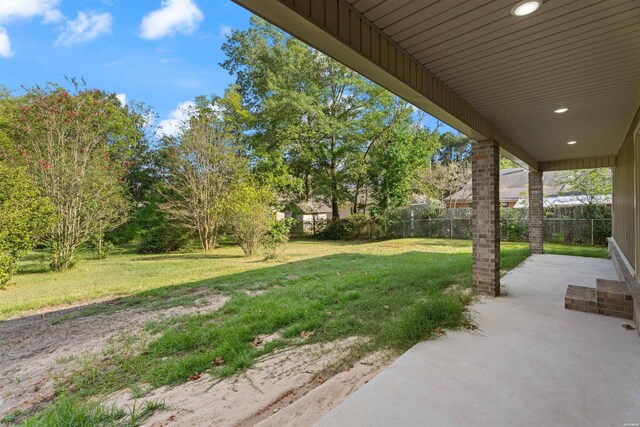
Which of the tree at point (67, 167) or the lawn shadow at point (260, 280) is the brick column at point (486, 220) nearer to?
the lawn shadow at point (260, 280)

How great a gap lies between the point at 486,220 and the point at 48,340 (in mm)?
5825

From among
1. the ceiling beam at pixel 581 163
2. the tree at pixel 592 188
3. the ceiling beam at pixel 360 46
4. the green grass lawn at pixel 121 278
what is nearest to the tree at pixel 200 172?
the green grass lawn at pixel 121 278

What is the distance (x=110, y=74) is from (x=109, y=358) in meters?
21.5

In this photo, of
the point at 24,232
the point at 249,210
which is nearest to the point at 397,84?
the point at 249,210

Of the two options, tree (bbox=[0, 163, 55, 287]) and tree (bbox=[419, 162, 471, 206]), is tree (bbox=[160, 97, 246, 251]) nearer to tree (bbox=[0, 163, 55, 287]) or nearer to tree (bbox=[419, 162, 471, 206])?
tree (bbox=[0, 163, 55, 287])

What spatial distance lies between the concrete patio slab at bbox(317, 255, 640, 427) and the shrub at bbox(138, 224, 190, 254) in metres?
11.3

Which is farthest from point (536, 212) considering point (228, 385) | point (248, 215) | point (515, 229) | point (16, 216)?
point (16, 216)

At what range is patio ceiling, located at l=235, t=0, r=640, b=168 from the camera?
1942mm

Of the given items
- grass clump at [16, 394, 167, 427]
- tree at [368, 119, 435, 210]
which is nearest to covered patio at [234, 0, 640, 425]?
grass clump at [16, 394, 167, 427]

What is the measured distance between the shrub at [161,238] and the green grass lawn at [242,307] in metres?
3.72

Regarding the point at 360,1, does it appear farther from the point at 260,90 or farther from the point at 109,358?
the point at 260,90

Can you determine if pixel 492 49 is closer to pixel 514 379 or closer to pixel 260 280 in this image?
pixel 514 379

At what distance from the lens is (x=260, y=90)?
17.5 m

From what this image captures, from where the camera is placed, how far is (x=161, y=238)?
38.9ft
